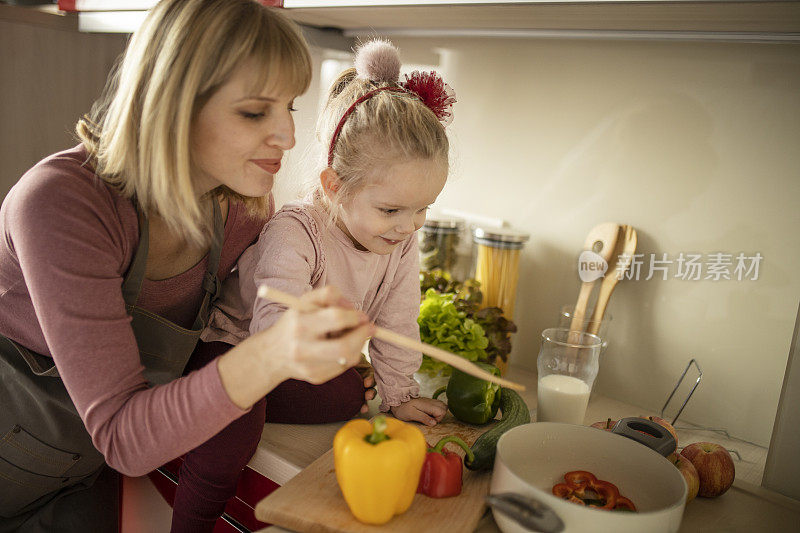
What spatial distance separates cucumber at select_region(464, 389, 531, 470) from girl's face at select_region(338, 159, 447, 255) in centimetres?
32

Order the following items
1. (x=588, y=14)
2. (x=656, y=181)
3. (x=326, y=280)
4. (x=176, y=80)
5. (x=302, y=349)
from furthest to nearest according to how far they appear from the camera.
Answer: (x=656, y=181)
(x=326, y=280)
(x=588, y=14)
(x=176, y=80)
(x=302, y=349)

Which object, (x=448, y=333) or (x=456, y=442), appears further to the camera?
(x=448, y=333)

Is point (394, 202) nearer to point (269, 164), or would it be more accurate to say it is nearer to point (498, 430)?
point (269, 164)

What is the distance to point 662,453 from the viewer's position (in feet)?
2.77

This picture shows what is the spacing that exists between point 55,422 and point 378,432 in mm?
→ 482

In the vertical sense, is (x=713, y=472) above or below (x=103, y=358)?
below

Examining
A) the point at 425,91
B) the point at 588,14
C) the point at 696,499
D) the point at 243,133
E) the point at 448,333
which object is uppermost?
the point at 588,14

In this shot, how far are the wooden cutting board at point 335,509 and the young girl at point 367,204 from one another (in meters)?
0.21

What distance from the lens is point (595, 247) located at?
1.27 m

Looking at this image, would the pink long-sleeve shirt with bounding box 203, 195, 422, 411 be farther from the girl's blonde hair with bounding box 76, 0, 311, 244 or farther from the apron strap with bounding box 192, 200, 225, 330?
the girl's blonde hair with bounding box 76, 0, 311, 244

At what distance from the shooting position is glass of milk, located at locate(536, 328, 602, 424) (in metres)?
1.05

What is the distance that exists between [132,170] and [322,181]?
312mm

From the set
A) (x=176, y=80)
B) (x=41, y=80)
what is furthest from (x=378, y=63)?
(x=41, y=80)

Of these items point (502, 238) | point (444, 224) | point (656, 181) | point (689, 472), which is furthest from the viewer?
point (444, 224)
